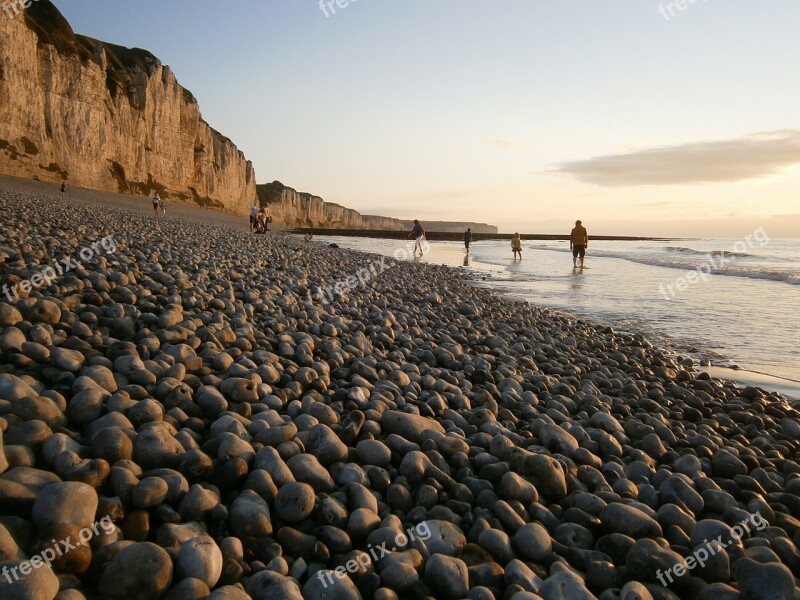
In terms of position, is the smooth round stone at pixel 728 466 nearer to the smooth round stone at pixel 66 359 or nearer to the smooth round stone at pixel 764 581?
the smooth round stone at pixel 764 581

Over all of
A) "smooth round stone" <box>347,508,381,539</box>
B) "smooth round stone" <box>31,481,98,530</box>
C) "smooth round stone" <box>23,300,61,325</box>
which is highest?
"smooth round stone" <box>23,300,61,325</box>

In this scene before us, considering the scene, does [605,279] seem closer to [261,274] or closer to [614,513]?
[261,274]

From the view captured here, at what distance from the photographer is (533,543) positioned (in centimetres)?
216

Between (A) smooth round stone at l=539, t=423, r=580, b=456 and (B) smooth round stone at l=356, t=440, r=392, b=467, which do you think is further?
(A) smooth round stone at l=539, t=423, r=580, b=456

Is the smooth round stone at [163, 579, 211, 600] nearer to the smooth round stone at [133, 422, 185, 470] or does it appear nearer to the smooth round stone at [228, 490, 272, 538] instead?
the smooth round stone at [228, 490, 272, 538]

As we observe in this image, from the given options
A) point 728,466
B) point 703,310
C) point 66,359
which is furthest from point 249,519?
point 703,310

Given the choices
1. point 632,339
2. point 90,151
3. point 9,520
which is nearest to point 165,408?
point 9,520

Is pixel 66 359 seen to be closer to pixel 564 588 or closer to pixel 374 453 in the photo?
pixel 374 453

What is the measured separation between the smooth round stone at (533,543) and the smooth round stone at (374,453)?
779 mm

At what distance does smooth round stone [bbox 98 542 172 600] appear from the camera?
158cm

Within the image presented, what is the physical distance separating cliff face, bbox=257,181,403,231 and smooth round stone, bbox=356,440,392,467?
292ft

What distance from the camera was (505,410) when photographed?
371 cm

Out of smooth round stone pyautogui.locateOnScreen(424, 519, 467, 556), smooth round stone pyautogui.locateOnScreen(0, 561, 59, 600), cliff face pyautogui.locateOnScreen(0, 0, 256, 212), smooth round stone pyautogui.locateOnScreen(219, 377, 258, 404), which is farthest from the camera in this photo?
cliff face pyautogui.locateOnScreen(0, 0, 256, 212)

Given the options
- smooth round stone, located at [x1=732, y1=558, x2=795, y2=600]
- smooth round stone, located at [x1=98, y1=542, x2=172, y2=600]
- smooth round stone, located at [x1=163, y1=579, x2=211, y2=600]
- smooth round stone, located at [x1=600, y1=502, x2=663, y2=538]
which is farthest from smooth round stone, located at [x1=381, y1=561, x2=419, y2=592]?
smooth round stone, located at [x1=732, y1=558, x2=795, y2=600]
